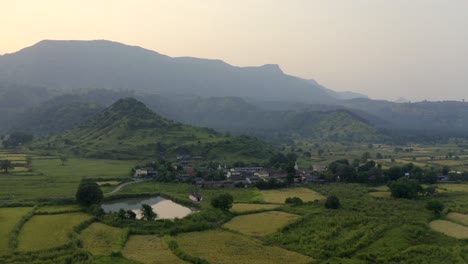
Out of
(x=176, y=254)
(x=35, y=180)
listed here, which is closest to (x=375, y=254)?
(x=176, y=254)

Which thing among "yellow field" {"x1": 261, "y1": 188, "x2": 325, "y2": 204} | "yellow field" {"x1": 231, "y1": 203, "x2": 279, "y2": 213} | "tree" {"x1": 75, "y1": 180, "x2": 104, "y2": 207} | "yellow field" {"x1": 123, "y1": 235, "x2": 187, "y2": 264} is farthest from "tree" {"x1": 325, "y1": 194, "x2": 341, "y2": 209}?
"tree" {"x1": 75, "y1": 180, "x2": 104, "y2": 207}

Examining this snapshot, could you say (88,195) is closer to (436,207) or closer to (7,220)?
(7,220)

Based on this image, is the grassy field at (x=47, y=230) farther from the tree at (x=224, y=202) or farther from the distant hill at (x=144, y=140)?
the distant hill at (x=144, y=140)

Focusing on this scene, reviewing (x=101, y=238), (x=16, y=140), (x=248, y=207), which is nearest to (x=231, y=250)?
(x=101, y=238)

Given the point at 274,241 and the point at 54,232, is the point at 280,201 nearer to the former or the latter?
the point at 274,241

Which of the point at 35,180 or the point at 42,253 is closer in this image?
the point at 42,253

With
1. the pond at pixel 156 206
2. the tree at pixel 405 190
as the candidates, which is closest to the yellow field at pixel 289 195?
the tree at pixel 405 190
